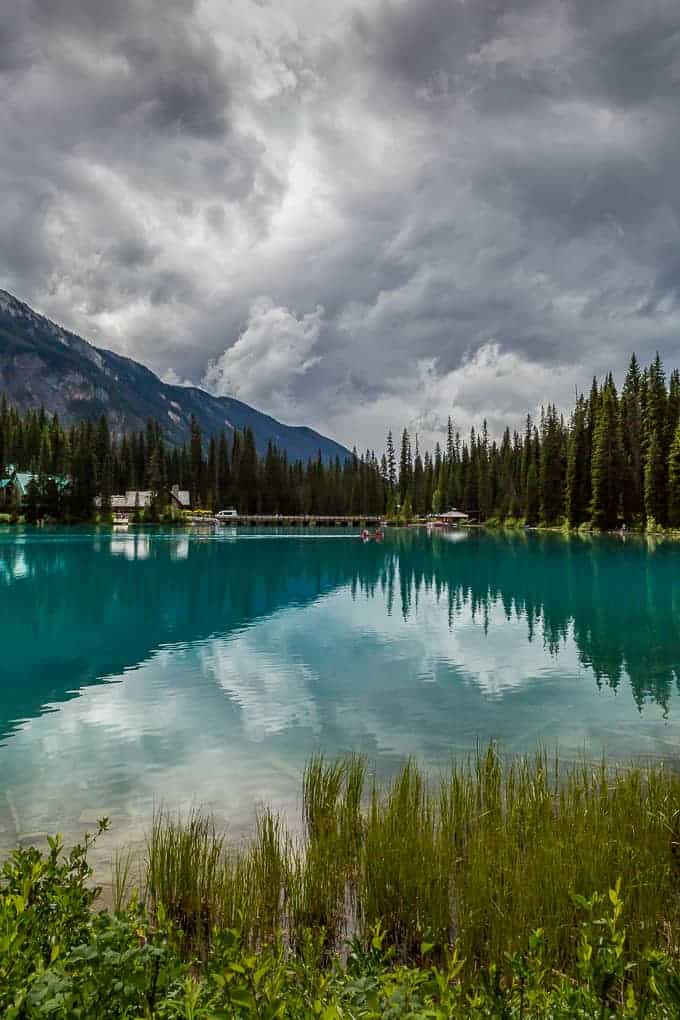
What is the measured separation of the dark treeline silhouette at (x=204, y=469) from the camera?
152 m

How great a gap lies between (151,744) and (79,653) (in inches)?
418

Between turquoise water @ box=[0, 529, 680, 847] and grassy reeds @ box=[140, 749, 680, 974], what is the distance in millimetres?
2612

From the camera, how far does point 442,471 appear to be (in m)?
165

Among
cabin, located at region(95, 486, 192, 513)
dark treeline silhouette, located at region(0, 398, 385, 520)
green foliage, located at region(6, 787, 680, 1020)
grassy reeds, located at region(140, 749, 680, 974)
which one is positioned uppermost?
dark treeline silhouette, located at region(0, 398, 385, 520)

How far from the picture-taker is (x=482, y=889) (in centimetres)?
589

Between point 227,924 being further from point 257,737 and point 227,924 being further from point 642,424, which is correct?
point 642,424

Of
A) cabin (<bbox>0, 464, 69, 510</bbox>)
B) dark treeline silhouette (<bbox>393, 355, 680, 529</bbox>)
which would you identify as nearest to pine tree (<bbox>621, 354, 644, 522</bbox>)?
dark treeline silhouette (<bbox>393, 355, 680, 529</bbox>)

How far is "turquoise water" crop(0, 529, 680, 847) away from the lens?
1152 cm

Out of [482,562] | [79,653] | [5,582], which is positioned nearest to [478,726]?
[79,653]

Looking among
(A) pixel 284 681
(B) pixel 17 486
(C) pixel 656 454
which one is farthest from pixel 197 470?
(A) pixel 284 681

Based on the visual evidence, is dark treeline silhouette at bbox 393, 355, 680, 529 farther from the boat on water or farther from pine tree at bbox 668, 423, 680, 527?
the boat on water

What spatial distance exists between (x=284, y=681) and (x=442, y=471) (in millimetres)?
150132

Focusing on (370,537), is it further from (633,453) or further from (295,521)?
(295,521)

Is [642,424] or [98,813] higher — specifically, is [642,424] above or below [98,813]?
above
